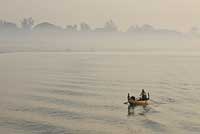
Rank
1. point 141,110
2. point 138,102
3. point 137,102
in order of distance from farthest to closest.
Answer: point 138,102, point 137,102, point 141,110

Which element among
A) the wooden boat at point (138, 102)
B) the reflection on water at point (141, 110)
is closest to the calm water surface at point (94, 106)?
the reflection on water at point (141, 110)

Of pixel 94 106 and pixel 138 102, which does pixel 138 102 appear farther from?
pixel 94 106

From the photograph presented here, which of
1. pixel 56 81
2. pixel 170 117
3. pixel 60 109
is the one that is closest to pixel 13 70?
pixel 56 81

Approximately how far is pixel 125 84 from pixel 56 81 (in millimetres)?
14196

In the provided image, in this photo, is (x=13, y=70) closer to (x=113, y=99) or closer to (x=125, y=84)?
(x=125, y=84)

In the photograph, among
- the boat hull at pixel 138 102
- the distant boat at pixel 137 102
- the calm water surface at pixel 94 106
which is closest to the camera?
the calm water surface at pixel 94 106

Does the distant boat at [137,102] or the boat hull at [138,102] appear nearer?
the distant boat at [137,102]

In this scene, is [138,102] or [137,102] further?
[138,102]

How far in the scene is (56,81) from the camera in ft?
279

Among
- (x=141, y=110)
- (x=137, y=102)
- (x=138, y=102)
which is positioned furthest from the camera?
(x=138, y=102)

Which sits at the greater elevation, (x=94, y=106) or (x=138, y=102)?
(x=138, y=102)

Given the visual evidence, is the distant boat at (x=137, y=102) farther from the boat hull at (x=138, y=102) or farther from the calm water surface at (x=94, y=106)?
the calm water surface at (x=94, y=106)

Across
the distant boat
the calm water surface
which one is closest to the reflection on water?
the calm water surface

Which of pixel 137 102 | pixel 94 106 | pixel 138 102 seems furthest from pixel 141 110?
pixel 94 106
